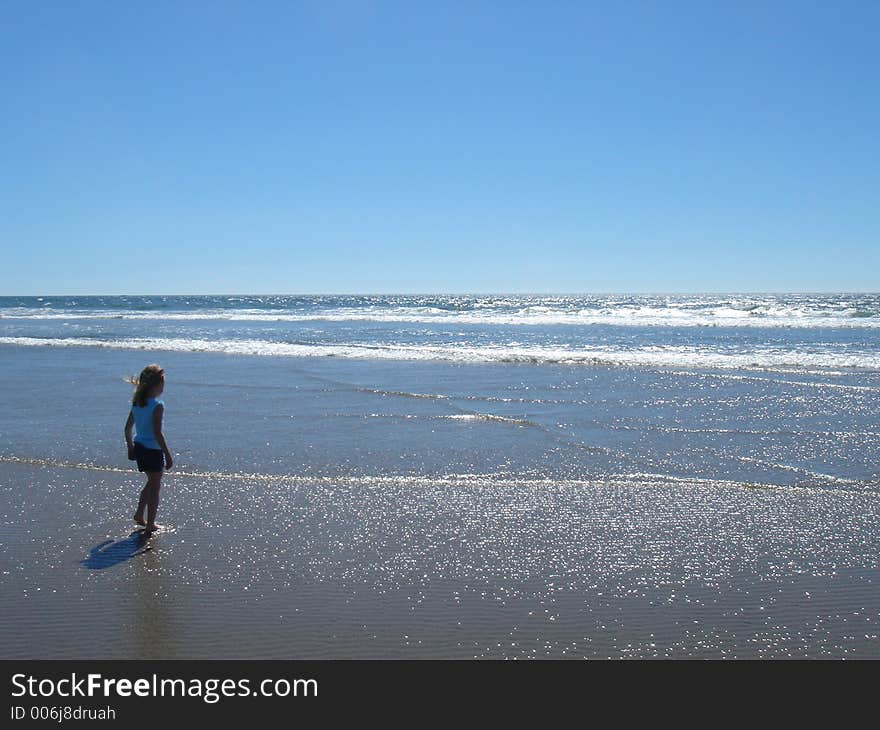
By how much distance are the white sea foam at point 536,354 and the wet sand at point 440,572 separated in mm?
15732

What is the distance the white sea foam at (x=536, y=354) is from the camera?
2300 cm

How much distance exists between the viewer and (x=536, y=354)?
87.0 ft

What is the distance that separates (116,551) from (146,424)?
1151 millimetres

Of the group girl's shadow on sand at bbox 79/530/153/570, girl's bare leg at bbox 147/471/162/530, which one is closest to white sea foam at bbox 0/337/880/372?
girl's bare leg at bbox 147/471/162/530

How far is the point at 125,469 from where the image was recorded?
889 cm

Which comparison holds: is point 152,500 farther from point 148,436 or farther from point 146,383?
point 146,383

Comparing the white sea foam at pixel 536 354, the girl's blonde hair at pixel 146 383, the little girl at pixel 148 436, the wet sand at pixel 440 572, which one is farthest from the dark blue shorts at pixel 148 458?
the white sea foam at pixel 536 354

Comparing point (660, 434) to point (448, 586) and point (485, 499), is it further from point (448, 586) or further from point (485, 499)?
point (448, 586)

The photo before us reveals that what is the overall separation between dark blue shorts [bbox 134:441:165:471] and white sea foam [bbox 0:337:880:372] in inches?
683

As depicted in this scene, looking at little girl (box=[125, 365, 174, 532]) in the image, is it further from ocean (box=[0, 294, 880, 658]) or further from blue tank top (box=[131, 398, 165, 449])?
ocean (box=[0, 294, 880, 658])

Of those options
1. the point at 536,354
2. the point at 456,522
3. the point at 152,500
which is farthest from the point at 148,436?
the point at 536,354

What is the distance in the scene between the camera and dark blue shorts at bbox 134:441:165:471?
→ 668 cm

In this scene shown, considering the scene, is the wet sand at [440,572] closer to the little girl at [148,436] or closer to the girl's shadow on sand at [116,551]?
the girl's shadow on sand at [116,551]
